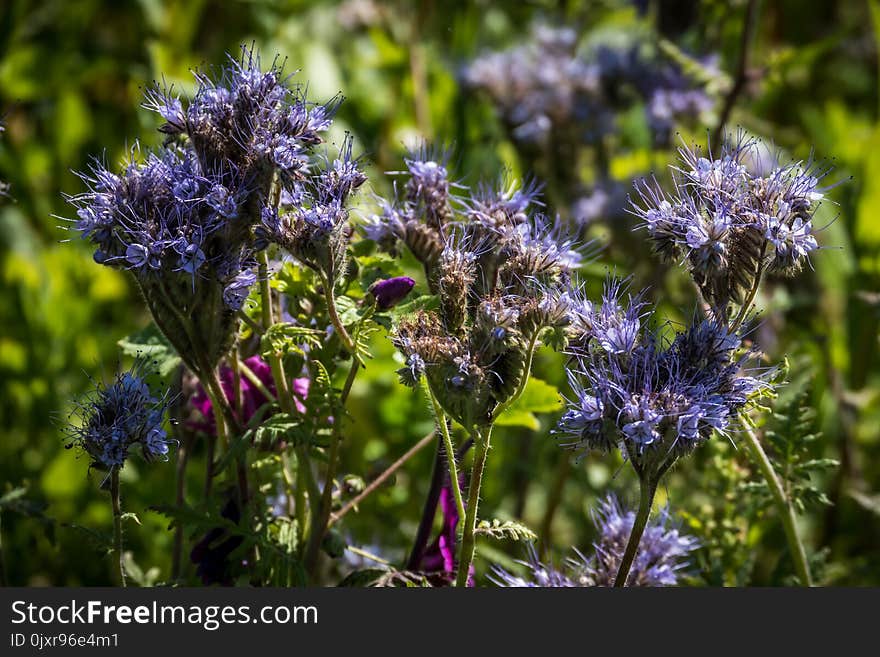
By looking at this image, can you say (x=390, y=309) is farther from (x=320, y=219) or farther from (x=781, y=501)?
(x=781, y=501)

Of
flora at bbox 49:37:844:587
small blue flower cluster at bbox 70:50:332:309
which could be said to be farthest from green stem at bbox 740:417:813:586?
small blue flower cluster at bbox 70:50:332:309

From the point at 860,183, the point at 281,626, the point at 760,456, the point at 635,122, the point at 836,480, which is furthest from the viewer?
the point at 635,122

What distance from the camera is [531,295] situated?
128 centimetres

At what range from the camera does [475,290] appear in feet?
4.49

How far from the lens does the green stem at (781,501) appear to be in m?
1.41

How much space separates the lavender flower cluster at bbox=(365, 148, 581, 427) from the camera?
1.21 meters

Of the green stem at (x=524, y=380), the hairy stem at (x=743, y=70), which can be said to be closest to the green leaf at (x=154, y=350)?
the green stem at (x=524, y=380)

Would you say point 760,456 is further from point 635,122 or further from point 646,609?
point 635,122

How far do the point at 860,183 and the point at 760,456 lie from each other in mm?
1461

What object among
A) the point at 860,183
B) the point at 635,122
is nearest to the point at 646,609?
the point at 860,183

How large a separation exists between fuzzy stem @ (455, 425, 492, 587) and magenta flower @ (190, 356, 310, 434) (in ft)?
1.14

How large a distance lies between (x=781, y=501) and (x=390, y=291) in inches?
25.1

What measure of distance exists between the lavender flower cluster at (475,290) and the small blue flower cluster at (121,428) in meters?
0.31

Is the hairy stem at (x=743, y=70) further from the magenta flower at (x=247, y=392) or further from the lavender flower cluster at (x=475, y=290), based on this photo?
the magenta flower at (x=247, y=392)
